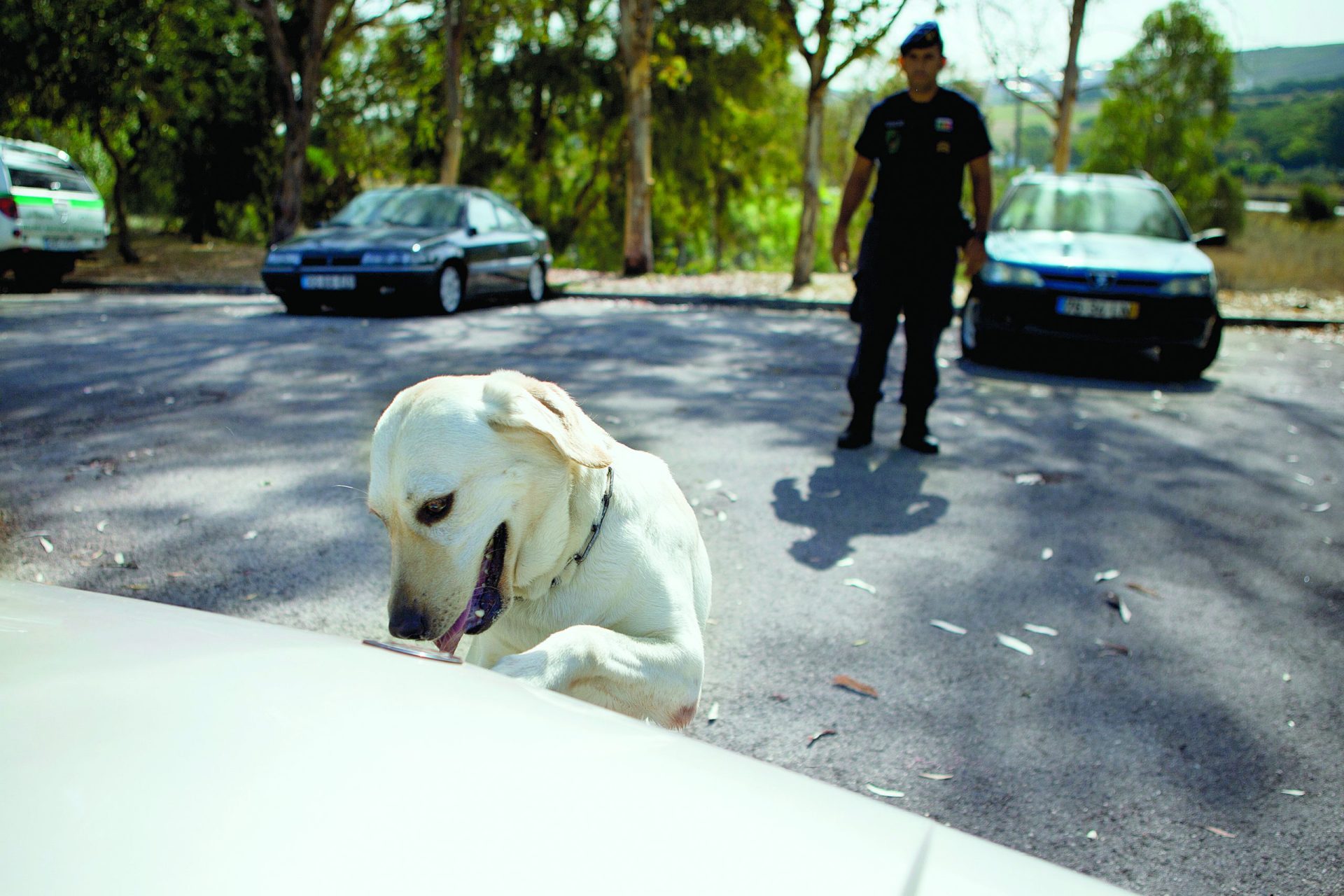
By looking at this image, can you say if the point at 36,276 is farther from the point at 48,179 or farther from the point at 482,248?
the point at 482,248

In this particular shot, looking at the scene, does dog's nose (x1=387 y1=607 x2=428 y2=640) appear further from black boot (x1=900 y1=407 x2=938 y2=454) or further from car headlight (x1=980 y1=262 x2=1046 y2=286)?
car headlight (x1=980 y1=262 x2=1046 y2=286)

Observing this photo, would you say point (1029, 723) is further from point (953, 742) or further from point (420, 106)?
point (420, 106)

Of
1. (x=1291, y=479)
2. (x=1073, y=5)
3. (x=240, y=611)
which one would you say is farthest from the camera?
(x=1073, y=5)

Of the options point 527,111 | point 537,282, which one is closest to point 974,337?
point 537,282

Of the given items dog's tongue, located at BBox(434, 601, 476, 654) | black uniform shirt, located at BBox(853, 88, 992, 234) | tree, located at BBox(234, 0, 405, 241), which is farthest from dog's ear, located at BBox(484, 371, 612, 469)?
tree, located at BBox(234, 0, 405, 241)

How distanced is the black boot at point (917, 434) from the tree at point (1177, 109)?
20.1 metres

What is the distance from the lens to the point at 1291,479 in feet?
18.6

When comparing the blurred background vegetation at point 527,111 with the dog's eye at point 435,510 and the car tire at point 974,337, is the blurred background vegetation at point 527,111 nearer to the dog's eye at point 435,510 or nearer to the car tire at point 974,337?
the car tire at point 974,337

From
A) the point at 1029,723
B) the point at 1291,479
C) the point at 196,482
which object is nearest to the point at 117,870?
the point at 1029,723

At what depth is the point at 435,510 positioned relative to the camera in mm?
1978

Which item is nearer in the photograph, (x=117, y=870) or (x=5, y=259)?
(x=117, y=870)

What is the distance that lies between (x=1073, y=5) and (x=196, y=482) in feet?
49.9

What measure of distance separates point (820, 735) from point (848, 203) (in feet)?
14.0

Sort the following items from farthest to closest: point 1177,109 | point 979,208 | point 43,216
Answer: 1. point 1177,109
2. point 43,216
3. point 979,208
